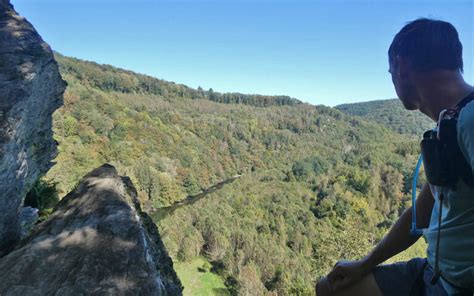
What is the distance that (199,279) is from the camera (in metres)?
40.2

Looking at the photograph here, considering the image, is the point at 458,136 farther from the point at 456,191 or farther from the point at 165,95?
the point at 165,95

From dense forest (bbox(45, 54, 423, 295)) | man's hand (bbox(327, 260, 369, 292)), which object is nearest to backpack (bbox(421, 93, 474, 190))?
man's hand (bbox(327, 260, 369, 292))

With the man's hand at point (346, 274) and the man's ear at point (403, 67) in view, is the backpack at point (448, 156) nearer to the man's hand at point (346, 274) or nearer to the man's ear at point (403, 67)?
the man's ear at point (403, 67)

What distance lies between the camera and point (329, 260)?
26812mm

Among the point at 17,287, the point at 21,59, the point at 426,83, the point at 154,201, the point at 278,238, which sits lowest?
the point at 278,238

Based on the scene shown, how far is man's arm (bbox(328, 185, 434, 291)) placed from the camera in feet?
6.37

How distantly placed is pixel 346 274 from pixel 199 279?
4106 centimetres

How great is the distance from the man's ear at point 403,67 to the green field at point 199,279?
1501 inches

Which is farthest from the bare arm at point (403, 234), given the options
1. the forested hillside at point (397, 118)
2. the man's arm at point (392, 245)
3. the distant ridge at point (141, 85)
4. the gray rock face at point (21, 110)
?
the forested hillside at point (397, 118)

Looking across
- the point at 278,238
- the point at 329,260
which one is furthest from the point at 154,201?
the point at 329,260

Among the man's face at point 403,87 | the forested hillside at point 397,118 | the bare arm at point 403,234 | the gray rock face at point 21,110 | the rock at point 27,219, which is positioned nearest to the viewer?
the man's face at point 403,87

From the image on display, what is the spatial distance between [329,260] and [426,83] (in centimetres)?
2748

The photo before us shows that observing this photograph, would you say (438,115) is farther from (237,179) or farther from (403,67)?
(237,179)

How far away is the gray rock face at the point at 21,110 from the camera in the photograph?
3.34 meters
